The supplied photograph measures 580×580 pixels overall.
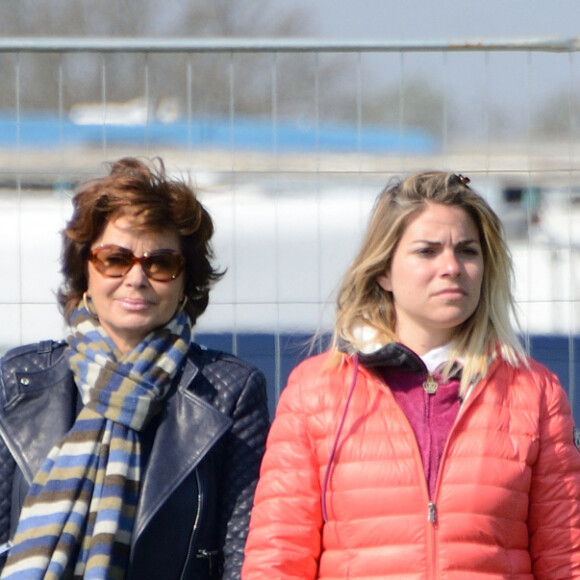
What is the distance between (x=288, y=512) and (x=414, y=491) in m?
0.28

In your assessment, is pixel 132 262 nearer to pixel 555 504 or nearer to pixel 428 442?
pixel 428 442

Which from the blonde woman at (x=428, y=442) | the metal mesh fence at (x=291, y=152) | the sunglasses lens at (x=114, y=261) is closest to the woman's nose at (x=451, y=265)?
the blonde woman at (x=428, y=442)

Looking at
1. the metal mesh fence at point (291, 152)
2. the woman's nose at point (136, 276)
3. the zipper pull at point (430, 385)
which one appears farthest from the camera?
the metal mesh fence at point (291, 152)

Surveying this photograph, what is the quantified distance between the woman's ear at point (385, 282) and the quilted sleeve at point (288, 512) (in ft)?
1.18

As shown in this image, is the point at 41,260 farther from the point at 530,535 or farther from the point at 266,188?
the point at 530,535

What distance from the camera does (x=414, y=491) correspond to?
2.64 metres

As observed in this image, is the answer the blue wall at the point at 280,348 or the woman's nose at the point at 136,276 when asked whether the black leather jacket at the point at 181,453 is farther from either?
the blue wall at the point at 280,348

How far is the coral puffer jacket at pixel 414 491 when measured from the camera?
2.63 metres

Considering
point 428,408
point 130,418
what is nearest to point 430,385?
point 428,408

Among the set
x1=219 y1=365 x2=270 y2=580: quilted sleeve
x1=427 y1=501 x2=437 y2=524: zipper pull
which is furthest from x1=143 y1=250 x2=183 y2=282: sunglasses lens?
x1=427 y1=501 x2=437 y2=524: zipper pull

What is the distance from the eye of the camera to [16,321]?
4.13 m

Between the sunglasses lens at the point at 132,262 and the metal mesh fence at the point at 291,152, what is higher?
the metal mesh fence at the point at 291,152

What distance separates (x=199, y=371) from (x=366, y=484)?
0.53 m

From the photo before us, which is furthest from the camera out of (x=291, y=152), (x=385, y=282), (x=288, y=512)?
(x=291, y=152)
